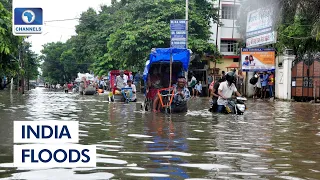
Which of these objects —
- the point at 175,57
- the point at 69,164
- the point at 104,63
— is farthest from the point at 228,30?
the point at 69,164

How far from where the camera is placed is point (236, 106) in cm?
1477

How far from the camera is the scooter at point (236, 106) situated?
14.7 meters

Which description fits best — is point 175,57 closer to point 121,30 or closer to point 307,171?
point 307,171

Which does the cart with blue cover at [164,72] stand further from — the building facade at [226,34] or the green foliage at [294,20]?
the building facade at [226,34]

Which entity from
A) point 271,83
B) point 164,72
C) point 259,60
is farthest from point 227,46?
point 164,72

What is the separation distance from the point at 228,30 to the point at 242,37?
1014cm

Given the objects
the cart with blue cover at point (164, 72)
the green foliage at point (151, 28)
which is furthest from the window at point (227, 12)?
the cart with blue cover at point (164, 72)

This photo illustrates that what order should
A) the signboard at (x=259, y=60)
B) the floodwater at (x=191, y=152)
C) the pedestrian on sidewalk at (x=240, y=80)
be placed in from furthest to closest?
the pedestrian on sidewalk at (x=240, y=80), the signboard at (x=259, y=60), the floodwater at (x=191, y=152)

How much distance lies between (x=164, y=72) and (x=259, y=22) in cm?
1133

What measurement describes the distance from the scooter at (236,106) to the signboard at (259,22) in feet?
30.0

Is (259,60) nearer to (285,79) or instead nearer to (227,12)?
(285,79)

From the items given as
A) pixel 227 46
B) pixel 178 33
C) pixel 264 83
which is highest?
pixel 227 46

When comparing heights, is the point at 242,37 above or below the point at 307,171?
above

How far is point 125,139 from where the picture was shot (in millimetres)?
8383
